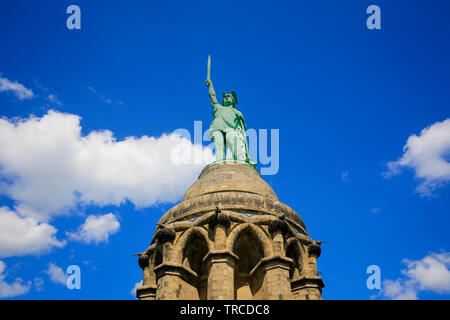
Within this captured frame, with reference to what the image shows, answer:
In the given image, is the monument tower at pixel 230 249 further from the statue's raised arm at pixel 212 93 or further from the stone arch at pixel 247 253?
the statue's raised arm at pixel 212 93

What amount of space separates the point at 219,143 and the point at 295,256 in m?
6.74

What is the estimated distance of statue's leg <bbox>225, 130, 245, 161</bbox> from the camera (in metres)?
20.5

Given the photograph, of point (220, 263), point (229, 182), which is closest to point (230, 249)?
point (220, 263)

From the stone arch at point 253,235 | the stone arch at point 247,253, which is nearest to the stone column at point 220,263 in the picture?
the stone arch at point 253,235

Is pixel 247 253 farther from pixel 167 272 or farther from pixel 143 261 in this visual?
pixel 143 261

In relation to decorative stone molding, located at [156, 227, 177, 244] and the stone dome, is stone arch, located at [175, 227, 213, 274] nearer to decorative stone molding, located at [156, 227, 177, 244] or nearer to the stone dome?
decorative stone molding, located at [156, 227, 177, 244]

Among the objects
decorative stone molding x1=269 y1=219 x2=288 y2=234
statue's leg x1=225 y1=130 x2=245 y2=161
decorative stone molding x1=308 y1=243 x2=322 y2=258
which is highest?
statue's leg x1=225 y1=130 x2=245 y2=161

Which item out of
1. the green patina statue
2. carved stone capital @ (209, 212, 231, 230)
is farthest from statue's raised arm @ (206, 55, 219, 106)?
carved stone capital @ (209, 212, 231, 230)

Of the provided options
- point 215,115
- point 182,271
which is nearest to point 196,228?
point 182,271

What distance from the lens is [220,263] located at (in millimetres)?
14930

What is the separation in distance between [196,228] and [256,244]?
7.31ft
